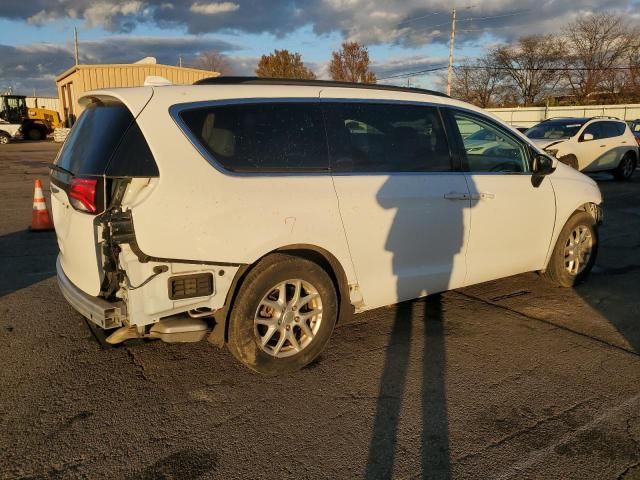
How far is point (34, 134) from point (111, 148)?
44.2m

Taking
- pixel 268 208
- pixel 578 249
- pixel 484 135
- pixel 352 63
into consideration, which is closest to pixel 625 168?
pixel 578 249

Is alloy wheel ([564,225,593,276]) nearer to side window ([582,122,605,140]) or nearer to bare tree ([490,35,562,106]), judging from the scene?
side window ([582,122,605,140])

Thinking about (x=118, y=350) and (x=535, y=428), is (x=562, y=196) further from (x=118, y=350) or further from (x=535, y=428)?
(x=118, y=350)

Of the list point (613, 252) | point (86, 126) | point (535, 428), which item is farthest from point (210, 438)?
point (613, 252)

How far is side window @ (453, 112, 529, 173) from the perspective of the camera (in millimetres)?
4535

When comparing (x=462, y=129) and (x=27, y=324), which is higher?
(x=462, y=129)

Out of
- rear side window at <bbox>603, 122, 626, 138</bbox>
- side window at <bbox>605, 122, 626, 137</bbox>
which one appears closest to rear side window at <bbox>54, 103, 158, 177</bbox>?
rear side window at <bbox>603, 122, 626, 138</bbox>

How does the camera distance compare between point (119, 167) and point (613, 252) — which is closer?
point (119, 167)

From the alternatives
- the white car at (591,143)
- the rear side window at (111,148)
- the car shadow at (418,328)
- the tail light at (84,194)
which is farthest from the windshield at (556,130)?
the tail light at (84,194)

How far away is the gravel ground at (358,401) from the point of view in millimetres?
2768

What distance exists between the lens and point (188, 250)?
3127 millimetres

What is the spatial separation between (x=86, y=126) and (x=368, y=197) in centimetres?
199

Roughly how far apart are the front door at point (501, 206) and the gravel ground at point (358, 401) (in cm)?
50

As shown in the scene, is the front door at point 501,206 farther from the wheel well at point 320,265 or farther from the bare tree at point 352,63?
the bare tree at point 352,63
